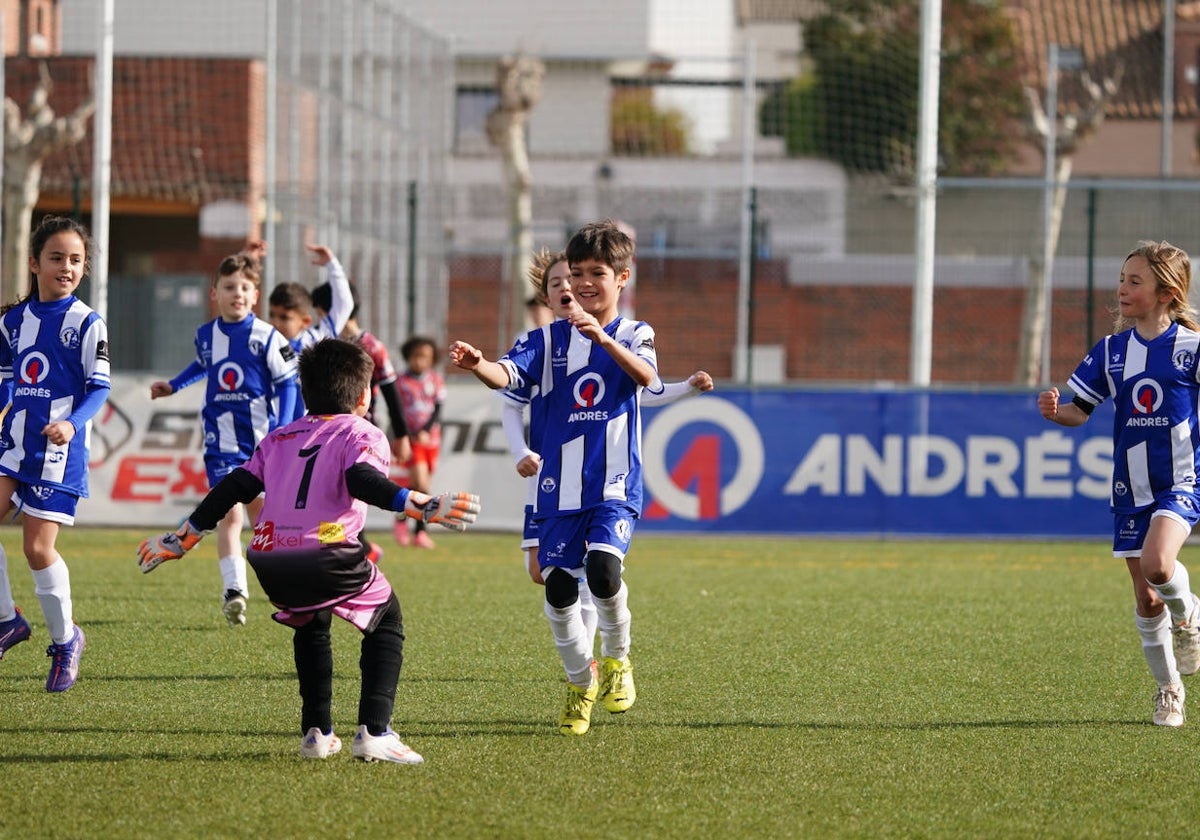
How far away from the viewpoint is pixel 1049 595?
10.9 m

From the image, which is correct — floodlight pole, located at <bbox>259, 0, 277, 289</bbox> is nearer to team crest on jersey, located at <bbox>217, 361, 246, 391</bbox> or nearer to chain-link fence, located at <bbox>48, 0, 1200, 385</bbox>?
chain-link fence, located at <bbox>48, 0, 1200, 385</bbox>

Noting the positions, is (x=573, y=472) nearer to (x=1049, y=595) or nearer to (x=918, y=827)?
(x=918, y=827)

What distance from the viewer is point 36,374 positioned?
6961 millimetres

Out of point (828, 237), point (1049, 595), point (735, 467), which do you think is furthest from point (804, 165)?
point (1049, 595)

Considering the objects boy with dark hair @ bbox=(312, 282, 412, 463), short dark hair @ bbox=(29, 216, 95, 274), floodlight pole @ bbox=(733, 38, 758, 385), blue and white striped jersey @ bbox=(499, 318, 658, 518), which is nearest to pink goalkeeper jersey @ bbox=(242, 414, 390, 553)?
blue and white striped jersey @ bbox=(499, 318, 658, 518)

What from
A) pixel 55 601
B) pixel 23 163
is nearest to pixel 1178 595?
pixel 55 601

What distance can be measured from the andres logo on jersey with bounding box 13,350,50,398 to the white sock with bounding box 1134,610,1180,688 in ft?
15.2

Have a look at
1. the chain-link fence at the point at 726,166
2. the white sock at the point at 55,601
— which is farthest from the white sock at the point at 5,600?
the chain-link fence at the point at 726,166

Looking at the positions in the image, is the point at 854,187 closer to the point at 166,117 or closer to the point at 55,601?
the point at 55,601

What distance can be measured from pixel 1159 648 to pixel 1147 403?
0.99 metres

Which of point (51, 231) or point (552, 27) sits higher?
point (552, 27)

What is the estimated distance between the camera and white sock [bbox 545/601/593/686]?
616 centimetres

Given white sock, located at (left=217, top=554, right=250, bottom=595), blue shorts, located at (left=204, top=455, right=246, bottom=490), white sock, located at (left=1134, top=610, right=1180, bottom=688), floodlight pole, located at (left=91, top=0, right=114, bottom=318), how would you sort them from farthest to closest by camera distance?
floodlight pole, located at (left=91, top=0, right=114, bottom=318) < blue shorts, located at (left=204, top=455, right=246, bottom=490) < white sock, located at (left=217, top=554, right=250, bottom=595) < white sock, located at (left=1134, top=610, right=1180, bottom=688)

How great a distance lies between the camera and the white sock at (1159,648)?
660 centimetres
